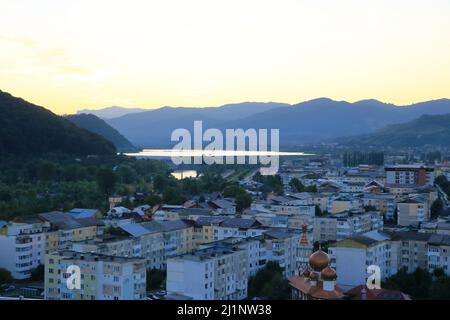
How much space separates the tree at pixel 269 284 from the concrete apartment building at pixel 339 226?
113 inches

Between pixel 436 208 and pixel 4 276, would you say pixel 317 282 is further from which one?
pixel 436 208

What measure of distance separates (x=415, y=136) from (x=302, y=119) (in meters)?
41.6

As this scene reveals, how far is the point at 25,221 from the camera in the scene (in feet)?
33.4

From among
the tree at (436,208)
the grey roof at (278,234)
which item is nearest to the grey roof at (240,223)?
the grey roof at (278,234)

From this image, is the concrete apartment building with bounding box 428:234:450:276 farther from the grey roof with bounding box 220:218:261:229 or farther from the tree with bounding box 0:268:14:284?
the tree with bounding box 0:268:14:284

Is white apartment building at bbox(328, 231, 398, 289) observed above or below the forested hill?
below

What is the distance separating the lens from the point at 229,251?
7891mm

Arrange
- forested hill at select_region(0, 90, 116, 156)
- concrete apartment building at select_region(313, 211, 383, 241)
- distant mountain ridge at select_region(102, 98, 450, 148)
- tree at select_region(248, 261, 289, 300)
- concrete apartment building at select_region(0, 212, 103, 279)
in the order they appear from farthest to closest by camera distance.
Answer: distant mountain ridge at select_region(102, 98, 450, 148) < forested hill at select_region(0, 90, 116, 156) < concrete apartment building at select_region(313, 211, 383, 241) < concrete apartment building at select_region(0, 212, 103, 279) < tree at select_region(248, 261, 289, 300)

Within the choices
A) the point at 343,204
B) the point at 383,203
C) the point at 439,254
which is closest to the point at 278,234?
the point at 439,254

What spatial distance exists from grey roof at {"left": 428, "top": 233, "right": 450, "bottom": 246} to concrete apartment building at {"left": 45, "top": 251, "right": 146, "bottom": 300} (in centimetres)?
421

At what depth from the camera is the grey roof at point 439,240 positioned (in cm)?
907

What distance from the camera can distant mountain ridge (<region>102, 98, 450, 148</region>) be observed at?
98.6 meters

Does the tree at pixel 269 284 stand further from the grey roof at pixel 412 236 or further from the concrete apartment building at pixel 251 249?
the grey roof at pixel 412 236

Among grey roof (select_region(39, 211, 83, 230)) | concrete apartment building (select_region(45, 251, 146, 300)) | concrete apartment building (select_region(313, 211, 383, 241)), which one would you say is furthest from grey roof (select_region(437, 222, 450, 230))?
grey roof (select_region(39, 211, 83, 230))
